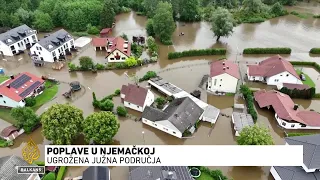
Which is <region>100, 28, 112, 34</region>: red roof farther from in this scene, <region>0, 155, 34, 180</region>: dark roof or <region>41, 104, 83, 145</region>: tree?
<region>0, 155, 34, 180</region>: dark roof

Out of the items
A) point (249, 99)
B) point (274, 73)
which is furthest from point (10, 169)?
point (274, 73)

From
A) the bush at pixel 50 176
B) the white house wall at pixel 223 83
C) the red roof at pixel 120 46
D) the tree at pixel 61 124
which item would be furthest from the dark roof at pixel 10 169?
the white house wall at pixel 223 83

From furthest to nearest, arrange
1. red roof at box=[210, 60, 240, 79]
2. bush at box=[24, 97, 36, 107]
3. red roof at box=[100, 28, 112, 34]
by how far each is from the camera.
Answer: red roof at box=[100, 28, 112, 34]
red roof at box=[210, 60, 240, 79]
bush at box=[24, 97, 36, 107]

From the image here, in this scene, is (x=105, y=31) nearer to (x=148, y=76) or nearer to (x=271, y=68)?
(x=148, y=76)

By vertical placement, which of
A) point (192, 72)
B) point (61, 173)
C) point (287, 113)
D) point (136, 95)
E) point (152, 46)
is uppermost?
point (152, 46)

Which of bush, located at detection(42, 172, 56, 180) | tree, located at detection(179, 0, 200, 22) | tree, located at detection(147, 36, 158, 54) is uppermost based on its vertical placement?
tree, located at detection(179, 0, 200, 22)

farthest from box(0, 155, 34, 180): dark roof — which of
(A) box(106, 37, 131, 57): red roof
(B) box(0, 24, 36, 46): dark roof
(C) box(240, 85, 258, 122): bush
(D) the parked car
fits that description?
(D) the parked car

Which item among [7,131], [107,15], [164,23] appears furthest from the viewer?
[107,15]

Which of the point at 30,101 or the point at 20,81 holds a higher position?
the point at 20,81

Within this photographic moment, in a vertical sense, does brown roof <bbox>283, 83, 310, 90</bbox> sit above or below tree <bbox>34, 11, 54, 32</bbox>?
below
